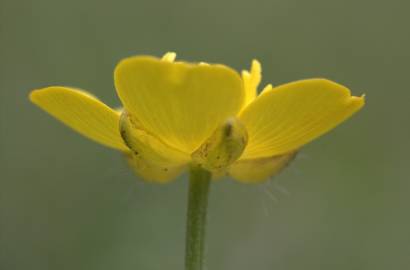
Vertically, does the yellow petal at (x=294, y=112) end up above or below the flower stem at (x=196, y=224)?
above

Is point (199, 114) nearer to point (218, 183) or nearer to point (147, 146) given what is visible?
point (147, 146)

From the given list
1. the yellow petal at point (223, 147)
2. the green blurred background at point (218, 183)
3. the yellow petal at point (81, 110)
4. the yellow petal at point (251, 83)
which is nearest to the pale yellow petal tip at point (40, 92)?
the yellow petal at point (81, 110)

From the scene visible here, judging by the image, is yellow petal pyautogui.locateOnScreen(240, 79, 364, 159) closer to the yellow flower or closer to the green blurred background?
the yellow flower

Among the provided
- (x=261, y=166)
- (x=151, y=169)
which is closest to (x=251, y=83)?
(x=261, y=166)

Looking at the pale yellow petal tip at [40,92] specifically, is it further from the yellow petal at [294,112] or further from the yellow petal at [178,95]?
the yellow petal at [294,112]

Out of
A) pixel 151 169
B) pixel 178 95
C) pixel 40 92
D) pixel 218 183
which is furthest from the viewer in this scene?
pixel 218 183

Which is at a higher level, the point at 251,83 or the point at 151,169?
the point at 251,83
